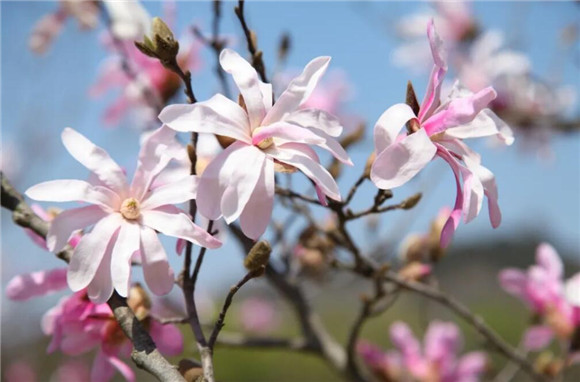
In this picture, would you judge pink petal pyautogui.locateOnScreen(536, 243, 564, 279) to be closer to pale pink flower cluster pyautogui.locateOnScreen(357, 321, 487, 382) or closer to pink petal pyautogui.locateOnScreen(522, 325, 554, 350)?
pink petal pyautogui.locateOnScreen(522, 325, 554, 350)

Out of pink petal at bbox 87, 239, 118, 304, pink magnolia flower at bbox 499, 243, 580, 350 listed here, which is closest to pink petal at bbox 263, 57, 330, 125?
pink petal at bbox 87, 239, 118, 304

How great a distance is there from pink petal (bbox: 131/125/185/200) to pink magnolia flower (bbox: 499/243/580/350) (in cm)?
76

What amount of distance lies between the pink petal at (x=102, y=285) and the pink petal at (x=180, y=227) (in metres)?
0.06

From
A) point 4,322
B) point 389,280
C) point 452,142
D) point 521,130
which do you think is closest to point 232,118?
point 452,142

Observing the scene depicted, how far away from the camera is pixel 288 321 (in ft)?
23.1

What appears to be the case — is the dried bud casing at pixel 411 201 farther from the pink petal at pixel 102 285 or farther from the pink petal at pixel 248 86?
the pink petal at pixel 102 285

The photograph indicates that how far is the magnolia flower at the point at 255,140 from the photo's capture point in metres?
0.61

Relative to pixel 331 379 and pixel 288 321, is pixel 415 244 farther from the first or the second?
pixel 288 321

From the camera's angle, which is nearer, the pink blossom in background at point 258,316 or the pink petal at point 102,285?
the pink petal at point 102,285

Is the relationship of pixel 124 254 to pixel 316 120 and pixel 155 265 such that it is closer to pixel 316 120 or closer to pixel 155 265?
pixel 155 265

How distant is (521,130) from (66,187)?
7.00ft

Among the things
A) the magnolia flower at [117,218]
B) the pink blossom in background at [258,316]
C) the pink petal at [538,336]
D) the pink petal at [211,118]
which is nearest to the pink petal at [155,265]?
the magnolia flower at [117,218]

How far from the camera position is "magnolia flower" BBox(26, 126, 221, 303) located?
0.64 m

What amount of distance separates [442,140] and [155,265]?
31 cm
